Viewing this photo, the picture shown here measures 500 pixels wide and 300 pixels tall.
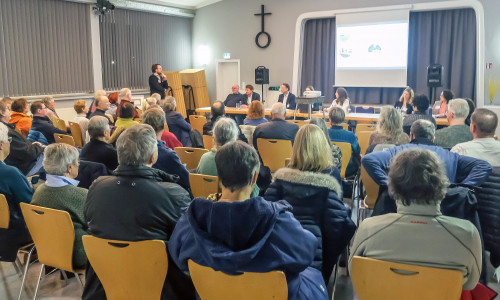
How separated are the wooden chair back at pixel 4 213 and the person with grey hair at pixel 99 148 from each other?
2.78 feet

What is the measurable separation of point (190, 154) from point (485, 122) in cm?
250

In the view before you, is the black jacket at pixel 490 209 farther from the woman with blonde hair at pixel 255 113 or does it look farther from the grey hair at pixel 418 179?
the woman with blonde hair at pixel 255 113

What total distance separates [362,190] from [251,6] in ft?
26.0

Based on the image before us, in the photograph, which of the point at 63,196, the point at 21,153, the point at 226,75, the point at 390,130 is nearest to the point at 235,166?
the point at 63,196

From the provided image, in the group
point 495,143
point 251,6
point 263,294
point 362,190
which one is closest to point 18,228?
point 263,294

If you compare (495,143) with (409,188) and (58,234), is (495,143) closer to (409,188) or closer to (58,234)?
(409,188)

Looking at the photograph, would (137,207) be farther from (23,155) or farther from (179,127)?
(179,127)

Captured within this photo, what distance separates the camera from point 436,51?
9102mm

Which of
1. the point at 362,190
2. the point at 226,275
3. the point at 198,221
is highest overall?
the point at 198,221

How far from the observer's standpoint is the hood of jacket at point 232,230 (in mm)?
1628

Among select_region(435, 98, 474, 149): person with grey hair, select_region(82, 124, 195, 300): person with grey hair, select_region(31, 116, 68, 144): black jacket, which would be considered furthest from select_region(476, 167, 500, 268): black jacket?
select_region(31, 116, 68, 144): black jacket

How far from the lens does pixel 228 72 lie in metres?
11.9

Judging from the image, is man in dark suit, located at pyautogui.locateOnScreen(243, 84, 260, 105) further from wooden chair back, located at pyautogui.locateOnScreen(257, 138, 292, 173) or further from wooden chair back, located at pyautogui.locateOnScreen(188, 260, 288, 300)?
wooden chair back, located at pyautogui.locateOnScreen(188, 260, 288, 300)

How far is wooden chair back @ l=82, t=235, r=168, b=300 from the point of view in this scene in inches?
79.3
